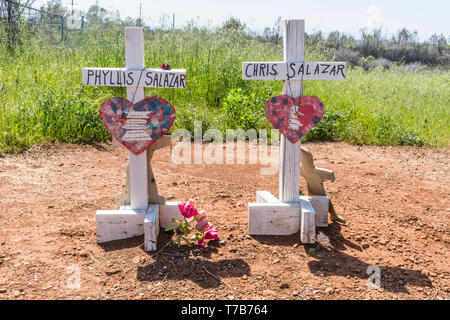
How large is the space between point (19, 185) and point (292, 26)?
2886 mm

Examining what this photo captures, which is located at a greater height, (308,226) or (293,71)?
(293,71)

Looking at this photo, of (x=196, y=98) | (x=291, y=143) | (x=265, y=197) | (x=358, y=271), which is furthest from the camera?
(x=196, y=98)

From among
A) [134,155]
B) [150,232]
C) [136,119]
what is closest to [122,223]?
[150,232]

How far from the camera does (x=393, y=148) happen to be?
5992 mm

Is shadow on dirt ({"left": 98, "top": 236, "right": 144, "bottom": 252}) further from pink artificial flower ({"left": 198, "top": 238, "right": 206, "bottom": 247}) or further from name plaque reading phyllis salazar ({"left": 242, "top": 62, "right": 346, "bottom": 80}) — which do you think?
name plaque reading phyllis salazar ({"left": 242, "top": 62, "right": 346, "bottom": 80})

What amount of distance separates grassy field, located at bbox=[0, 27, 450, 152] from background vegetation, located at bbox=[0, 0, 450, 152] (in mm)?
16

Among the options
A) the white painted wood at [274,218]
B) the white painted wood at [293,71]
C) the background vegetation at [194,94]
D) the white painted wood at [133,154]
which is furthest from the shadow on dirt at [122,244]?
the background vegetation at [194,94]

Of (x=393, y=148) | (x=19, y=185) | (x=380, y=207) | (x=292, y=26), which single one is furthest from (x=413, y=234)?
(x=19, y=185)

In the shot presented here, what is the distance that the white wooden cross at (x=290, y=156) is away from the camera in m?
2.86

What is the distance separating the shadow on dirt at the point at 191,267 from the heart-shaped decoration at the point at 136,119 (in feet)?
2.39

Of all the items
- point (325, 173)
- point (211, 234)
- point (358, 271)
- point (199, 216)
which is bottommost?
point (358, 271)

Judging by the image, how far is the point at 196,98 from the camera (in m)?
7.10

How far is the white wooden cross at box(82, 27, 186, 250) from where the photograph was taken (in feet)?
9.08

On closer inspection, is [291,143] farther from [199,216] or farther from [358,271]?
[358,271]
